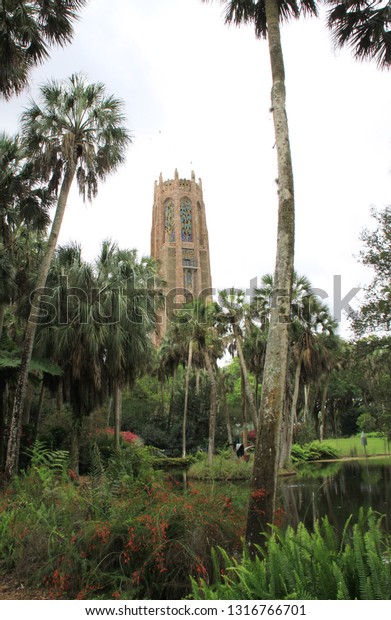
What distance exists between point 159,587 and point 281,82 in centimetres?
777

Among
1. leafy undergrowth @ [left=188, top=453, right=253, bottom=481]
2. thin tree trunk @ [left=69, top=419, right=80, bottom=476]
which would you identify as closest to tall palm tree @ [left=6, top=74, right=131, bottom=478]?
thin tree trunk @ [left=69, top=419, right=80, bottom=476]

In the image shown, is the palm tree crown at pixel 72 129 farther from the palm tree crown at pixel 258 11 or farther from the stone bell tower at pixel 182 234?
the stone bell tower at pixel 182 234

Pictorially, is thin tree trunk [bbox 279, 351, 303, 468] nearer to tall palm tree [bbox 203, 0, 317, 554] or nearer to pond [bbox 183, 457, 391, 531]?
pond [bbox 183, 457, 391, 531]

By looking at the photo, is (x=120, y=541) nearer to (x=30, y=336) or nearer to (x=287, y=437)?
(x=30, y=336)

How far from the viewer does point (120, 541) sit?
5660 millimetres

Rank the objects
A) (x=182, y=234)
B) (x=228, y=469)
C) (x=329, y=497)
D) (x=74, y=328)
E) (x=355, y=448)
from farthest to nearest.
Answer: (x=182, y=234), (x=355, y=448), (x=228, y=469), (x=74, y=328), (x=329, y=497)

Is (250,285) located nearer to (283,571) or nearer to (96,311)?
(96,311)

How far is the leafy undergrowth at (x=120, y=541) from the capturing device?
522 cm

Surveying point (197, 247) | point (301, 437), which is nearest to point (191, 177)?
point (197, 247)

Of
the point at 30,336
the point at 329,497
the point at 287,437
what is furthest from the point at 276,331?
the point at 287,437

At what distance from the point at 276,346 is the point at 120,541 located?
10.5 feet

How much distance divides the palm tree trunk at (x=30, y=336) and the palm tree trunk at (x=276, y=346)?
7722mm

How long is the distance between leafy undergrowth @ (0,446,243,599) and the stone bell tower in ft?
278

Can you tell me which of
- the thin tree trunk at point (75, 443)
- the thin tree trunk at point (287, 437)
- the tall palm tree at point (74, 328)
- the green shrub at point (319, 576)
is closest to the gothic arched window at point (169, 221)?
the thin tree trunk at point (287, 437)
